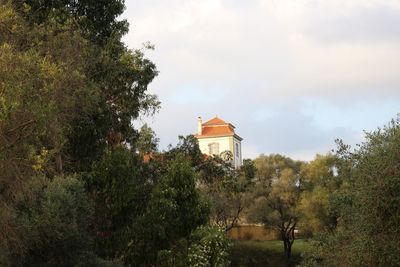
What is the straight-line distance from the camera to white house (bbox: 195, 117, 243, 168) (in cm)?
7669

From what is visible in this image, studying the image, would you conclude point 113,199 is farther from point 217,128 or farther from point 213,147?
point 217,128

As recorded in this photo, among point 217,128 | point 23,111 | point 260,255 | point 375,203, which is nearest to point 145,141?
point 375,203

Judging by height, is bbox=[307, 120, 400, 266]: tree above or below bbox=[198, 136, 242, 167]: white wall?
below

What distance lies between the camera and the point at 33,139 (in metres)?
9.55

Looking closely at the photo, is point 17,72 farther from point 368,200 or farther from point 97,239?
point 97,239

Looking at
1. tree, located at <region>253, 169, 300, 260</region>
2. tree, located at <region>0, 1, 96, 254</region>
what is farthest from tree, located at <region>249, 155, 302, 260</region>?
tree, located at <region>0, 1, 96, 254</region>

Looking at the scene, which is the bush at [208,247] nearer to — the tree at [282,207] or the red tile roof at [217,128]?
the tree at [282,207]

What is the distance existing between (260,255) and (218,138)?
104 ft

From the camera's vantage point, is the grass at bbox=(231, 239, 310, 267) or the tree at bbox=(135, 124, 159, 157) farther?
the grass at bbox=(231, 239, 310, 267)

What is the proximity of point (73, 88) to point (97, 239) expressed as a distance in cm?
804

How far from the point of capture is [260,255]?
1860 inches

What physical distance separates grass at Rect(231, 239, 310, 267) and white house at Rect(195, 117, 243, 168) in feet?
86.5

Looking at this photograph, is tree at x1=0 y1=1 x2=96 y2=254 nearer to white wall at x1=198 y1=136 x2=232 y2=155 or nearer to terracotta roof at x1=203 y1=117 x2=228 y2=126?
white wall at x1=198 y1=136 x2=232 y2=155

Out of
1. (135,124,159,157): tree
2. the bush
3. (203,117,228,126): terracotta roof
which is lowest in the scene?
the bush
